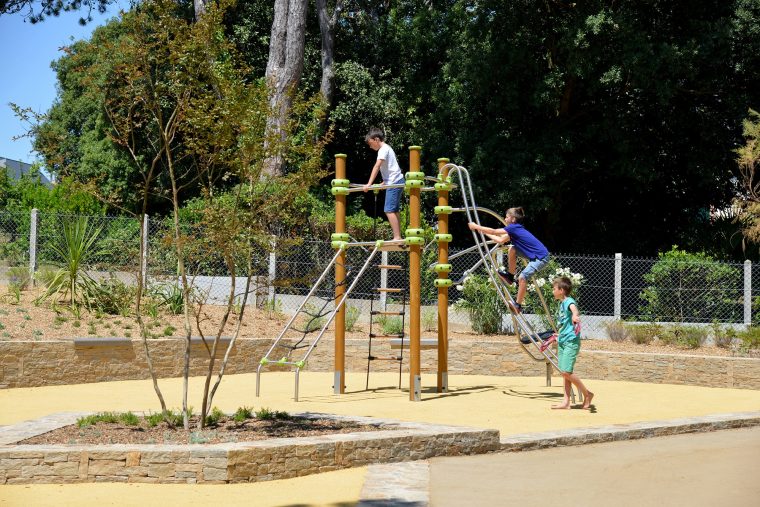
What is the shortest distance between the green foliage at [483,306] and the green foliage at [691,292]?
291 centimetres

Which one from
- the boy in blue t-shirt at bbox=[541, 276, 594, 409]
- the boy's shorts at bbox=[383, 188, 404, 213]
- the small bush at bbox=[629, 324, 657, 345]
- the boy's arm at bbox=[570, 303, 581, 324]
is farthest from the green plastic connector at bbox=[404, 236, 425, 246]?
the small bush at bbox=[629, 324, 657, 345]

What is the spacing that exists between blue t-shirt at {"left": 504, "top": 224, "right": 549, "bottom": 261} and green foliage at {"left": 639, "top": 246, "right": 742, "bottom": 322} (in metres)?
6.76

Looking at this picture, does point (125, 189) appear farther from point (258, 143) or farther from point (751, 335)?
point (258, 143)

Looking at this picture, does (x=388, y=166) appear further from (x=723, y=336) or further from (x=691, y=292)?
(x=691, y=292)

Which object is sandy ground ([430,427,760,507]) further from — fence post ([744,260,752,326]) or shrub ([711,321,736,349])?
fence post ([744,260,752,326])

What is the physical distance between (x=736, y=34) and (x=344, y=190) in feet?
54.9

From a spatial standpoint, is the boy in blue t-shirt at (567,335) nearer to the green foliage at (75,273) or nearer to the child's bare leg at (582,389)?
the child's bare leg at (582,389)

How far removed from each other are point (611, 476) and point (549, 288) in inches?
450

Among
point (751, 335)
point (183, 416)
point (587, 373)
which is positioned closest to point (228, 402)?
point (183, 416)

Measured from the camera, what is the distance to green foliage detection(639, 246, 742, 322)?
19297 millimetres

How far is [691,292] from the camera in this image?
63.7 feet

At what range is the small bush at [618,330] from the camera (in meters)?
19.1

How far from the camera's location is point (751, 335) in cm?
1717

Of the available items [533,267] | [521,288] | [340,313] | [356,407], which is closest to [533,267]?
[533,267]
